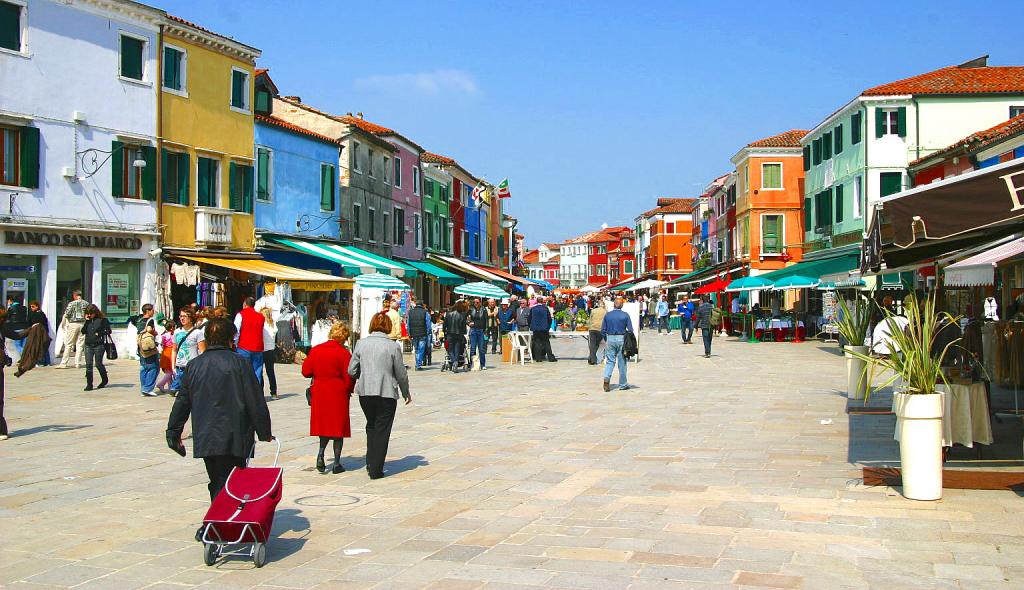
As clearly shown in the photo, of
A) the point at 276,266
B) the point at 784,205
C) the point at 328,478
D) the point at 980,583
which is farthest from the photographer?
the point at 784,205

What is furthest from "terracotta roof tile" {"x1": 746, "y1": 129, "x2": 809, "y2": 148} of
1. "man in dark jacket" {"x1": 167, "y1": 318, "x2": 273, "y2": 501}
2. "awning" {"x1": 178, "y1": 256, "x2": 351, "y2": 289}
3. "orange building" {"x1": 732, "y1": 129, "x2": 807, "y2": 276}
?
"man in dark jacket" {"x1": 167, "y1": 318, "x2": 273, "y2": 501}

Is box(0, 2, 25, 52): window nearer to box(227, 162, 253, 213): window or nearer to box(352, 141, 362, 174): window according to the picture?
box(227, 162, 253, 213): window

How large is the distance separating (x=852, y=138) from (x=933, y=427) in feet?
104

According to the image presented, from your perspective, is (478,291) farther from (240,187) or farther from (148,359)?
(148,359)

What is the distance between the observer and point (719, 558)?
5867 mm

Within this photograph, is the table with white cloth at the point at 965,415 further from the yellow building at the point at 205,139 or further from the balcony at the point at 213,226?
the balcony at the point at 213,226

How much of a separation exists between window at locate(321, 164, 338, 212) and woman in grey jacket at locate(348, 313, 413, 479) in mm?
24047

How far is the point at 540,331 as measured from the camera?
77.9 ft

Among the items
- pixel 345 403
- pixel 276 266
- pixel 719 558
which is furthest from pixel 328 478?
pixel 276 266

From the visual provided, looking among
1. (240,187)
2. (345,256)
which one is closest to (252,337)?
(240,187)

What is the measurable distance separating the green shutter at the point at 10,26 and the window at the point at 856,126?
2801cm

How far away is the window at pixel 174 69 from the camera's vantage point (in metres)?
24.2

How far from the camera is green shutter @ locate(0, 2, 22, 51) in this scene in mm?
20062

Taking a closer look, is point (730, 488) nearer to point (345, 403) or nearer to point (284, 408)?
point (345, 403)
